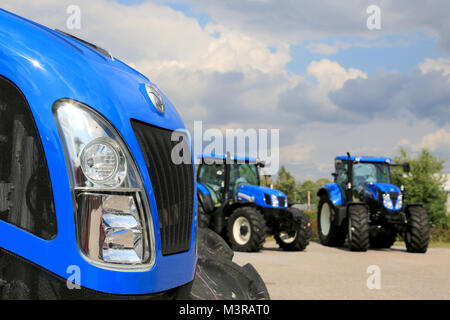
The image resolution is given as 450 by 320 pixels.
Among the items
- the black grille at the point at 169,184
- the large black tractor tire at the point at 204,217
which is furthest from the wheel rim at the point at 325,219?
the black grille at the point at 169,184

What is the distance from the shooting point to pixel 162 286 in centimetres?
227

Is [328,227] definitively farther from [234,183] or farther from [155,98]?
[155,98]

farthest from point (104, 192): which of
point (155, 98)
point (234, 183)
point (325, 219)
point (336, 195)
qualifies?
point (325, 219)

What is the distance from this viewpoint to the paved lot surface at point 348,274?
27.6 feet

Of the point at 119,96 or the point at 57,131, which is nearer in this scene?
the point at 57,131

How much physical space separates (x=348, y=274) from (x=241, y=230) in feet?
14.9

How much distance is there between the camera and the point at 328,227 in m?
18.5

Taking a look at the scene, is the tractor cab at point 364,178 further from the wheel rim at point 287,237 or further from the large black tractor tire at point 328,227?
the wheel rim at point 287,237

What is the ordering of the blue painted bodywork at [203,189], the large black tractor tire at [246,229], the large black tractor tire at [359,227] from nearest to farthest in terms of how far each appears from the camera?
1. the large black tractor tire at [246,229]
2. the large black tractor tire at [359,227]
3. the blue painted bodywork at [203,189]

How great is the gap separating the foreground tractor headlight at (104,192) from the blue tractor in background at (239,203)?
41.5ft

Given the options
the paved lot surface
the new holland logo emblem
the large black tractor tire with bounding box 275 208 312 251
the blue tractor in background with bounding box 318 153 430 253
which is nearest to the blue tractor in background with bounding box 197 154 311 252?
the large black tractor tire with bounding box 275 208 312 251

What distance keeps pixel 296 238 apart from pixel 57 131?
1394 cm
